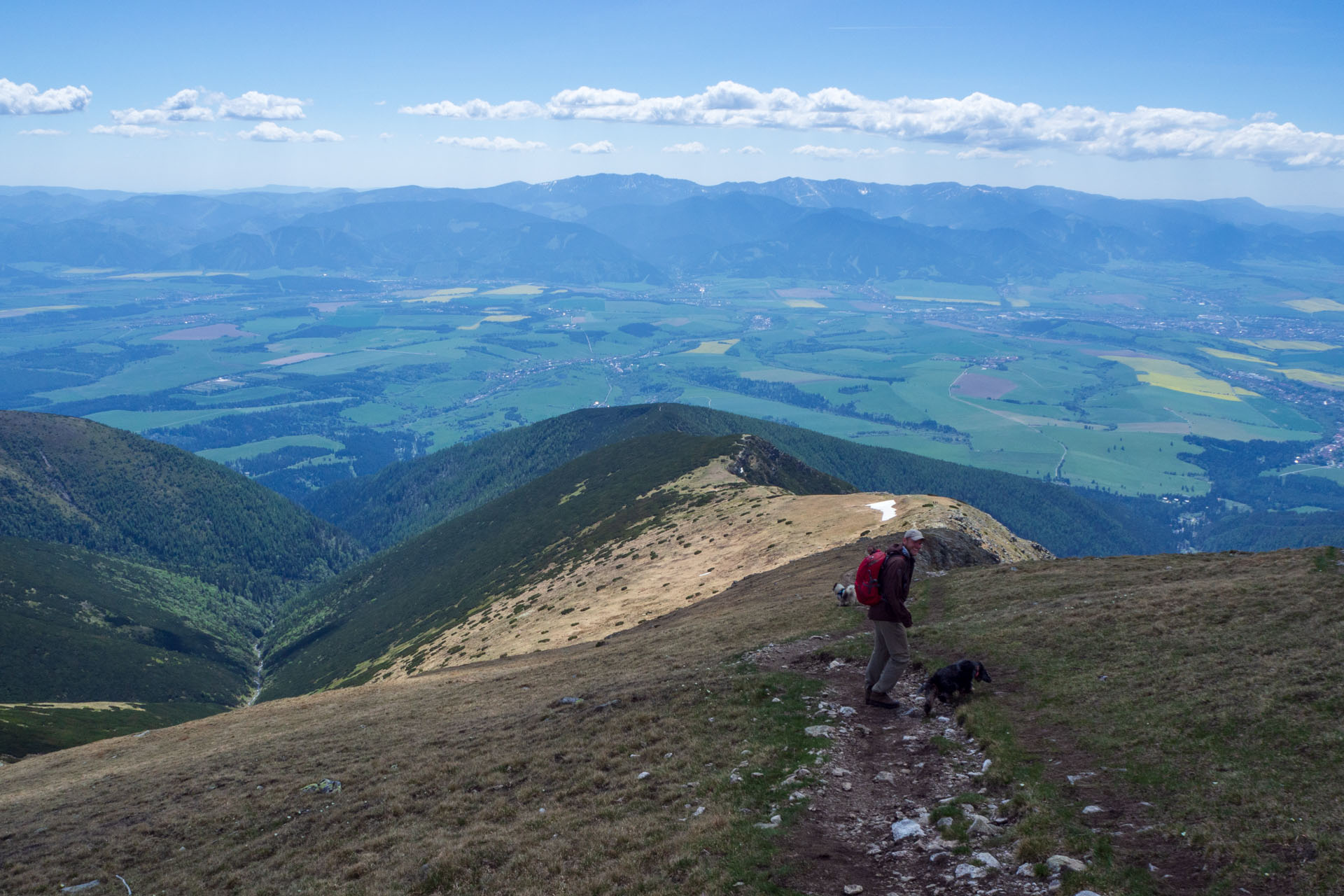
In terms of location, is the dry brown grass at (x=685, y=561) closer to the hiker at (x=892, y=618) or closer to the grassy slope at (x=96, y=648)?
the hiker at (x=892, y=618)

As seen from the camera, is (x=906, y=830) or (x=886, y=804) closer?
(x=906, y=830)

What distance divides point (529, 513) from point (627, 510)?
52716 mm

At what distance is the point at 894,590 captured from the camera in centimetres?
2195

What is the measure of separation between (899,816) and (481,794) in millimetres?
11738

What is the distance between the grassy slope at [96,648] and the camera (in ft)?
460

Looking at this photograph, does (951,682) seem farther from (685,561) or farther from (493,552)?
(493,552)

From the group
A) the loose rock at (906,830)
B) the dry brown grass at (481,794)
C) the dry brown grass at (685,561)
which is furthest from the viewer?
the dry brown grass at (685,561)

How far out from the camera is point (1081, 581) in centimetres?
3422

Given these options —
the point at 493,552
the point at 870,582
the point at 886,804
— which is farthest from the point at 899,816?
the point at 493,552

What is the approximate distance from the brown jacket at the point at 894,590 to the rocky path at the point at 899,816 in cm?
281

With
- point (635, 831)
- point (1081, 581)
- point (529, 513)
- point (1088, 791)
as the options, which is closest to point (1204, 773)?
point (1088, 791)

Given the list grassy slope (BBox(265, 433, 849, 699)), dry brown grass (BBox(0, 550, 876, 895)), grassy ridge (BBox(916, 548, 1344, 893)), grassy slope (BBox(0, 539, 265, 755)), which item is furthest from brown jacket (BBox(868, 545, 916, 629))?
grassy slope (BBox(0, 539, 265, 755))

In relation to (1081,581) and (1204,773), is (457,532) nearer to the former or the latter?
(1081,581)

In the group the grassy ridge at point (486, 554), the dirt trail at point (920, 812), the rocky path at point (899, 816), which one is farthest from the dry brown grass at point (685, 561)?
the rocky path at point (899, 816)
